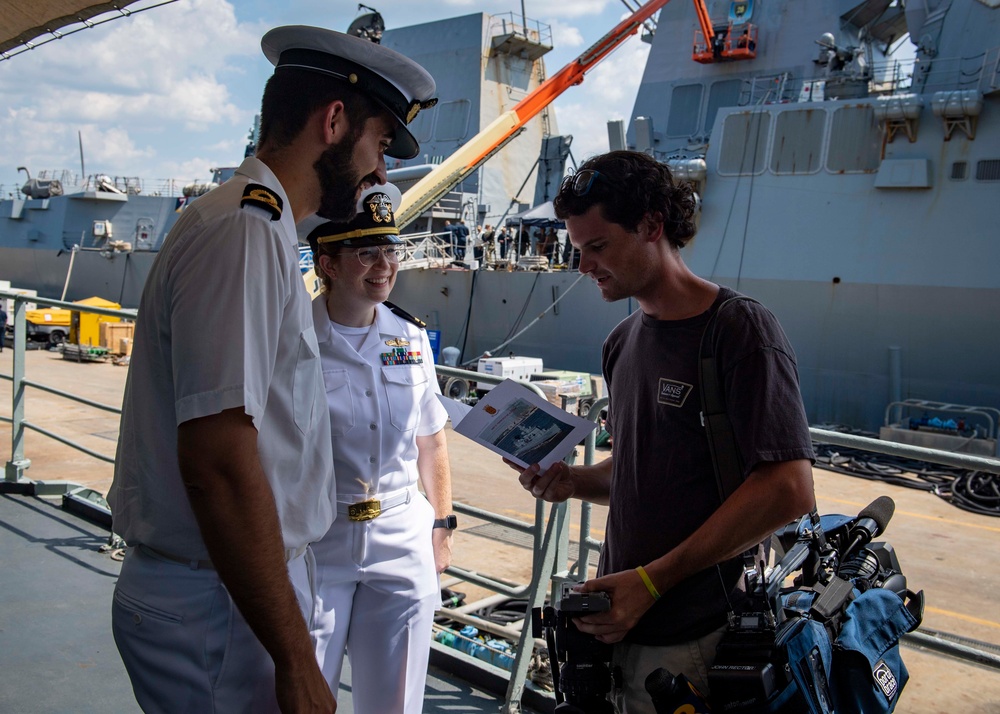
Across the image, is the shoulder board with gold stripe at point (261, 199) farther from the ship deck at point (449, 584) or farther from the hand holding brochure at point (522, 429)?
the ship deck at point (449, 584)

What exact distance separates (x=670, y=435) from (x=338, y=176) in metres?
0.79

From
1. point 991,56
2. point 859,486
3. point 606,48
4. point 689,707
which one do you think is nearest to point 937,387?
point 859,486

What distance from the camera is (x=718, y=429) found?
1502 millimetres

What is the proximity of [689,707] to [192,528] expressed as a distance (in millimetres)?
882

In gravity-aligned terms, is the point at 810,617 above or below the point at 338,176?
below

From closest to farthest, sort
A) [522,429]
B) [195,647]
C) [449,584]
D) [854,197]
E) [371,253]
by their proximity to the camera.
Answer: [195,647]
[522,429]
[371,253]
[449,584]
[854,197]

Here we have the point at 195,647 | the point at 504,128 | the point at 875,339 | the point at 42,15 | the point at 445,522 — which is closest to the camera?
the point at 195,647

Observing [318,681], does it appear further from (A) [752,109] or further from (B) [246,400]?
(A) [752,109]

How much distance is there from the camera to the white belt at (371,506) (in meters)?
2.13

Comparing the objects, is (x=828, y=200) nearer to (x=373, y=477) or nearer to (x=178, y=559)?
(x=373, y=477)

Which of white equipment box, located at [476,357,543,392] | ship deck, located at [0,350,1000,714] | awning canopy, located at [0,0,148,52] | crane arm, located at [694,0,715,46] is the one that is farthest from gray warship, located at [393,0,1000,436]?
awning canopy, located at [0,0,148,52]

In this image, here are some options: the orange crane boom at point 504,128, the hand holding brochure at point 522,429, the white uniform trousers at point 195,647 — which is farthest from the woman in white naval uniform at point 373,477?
the orange crane boom at point 504,128

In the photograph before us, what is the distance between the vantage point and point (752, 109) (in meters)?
14.0

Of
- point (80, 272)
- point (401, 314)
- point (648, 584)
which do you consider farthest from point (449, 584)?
point (80, 272)
